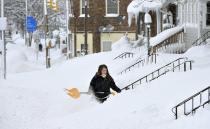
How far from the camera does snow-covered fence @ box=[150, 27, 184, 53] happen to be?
85.4 feet

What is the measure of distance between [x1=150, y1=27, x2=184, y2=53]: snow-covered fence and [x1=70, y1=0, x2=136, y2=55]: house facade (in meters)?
15.7

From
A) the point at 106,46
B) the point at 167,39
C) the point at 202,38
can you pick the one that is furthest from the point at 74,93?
the point at 106,46

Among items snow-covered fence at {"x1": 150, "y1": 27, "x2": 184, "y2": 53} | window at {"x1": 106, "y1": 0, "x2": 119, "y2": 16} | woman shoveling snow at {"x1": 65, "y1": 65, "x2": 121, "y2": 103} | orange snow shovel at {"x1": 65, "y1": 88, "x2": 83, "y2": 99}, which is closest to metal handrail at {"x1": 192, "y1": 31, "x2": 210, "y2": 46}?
snow-covered fence at {"x1": 150, "y1": 27, "x2": 184, "y2": 53}

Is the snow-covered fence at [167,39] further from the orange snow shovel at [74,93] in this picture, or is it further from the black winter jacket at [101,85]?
the black winter jacket at [101,85]

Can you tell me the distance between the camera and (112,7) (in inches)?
1699

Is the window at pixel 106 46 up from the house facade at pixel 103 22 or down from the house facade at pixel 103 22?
down

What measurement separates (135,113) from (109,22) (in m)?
31.3

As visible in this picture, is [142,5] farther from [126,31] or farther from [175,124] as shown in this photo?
[175,124]

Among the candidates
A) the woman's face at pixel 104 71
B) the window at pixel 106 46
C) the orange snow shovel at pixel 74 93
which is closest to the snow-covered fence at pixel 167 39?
the orange snow shovel at pixel 74 93

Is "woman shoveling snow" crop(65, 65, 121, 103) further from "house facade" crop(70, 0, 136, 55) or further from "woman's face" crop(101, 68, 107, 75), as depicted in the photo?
"house facade" crop(70, 0, 136, 55)

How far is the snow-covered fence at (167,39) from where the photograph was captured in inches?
1024

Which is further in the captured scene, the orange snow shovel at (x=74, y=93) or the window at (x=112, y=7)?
the window at (x=112, y=7)

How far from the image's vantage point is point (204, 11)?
1034 inches

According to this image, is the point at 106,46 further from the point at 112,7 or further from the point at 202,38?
the point at 202,38
